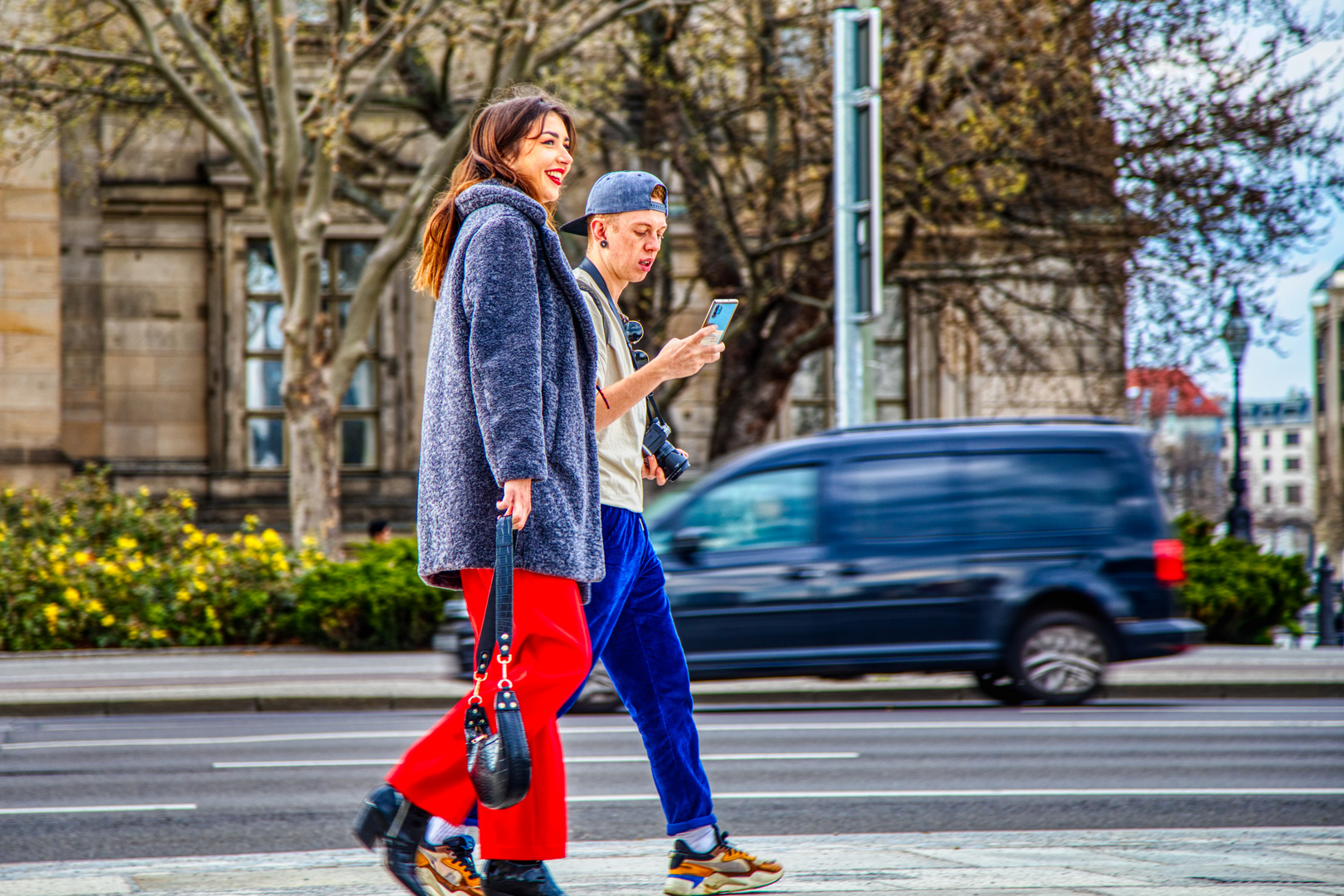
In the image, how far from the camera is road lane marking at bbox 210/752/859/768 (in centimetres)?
764

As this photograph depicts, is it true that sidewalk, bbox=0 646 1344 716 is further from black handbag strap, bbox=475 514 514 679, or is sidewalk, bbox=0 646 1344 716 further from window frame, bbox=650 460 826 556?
black handbag strap, bbox=475 514 514 679

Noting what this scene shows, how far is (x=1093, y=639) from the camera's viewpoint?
10.5 meters

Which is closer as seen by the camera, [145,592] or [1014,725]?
[1014,725]

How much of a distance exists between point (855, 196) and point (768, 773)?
6973mm

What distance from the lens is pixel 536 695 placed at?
3354 mm

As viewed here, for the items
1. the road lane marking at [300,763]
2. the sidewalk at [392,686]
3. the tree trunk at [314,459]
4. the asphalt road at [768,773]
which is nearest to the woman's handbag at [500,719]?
the asphalt road at [768,773]

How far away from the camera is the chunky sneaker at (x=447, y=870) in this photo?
347cm

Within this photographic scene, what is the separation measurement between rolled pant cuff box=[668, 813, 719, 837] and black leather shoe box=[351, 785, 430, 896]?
2.16 feet

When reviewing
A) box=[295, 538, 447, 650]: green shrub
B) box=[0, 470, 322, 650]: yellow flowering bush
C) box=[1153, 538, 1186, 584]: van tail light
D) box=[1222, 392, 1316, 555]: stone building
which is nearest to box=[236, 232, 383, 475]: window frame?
box=[0, 470, 322, 650]: yellow flowering bush

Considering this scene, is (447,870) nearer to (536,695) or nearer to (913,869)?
(536,695)

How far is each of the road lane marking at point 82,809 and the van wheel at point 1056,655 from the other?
602 cm

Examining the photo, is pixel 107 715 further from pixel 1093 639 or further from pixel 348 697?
pixel 1093 639

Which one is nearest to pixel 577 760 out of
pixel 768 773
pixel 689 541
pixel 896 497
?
pixel 768 773

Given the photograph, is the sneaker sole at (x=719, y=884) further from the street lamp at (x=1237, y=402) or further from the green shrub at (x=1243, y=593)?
the street lamp at (x=1237, y=402)
